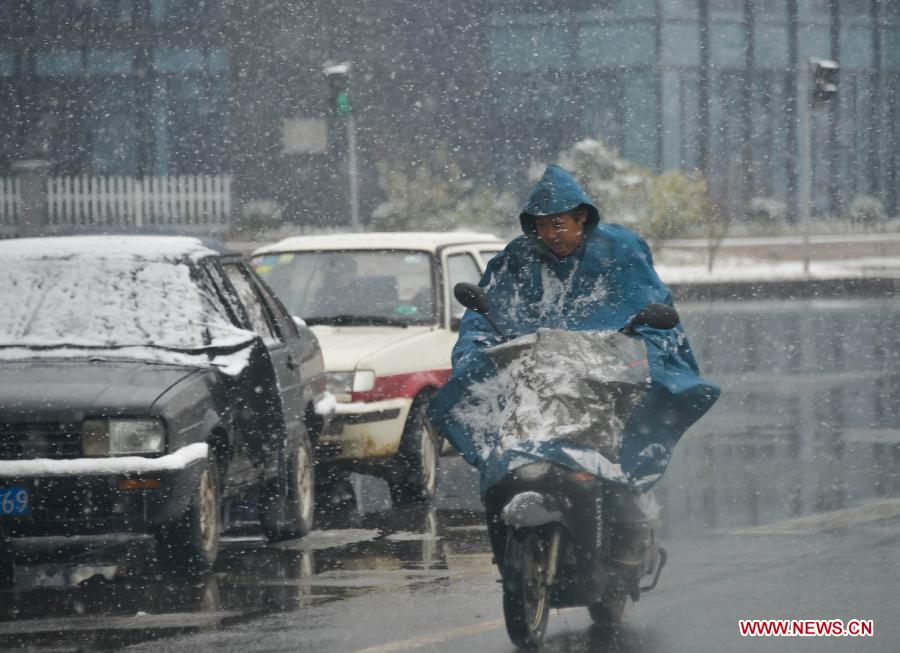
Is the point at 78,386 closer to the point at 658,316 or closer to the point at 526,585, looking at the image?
the point at 526,585

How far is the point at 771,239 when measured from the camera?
38.2 m

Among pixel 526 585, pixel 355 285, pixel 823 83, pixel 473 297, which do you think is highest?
pixel 823 83

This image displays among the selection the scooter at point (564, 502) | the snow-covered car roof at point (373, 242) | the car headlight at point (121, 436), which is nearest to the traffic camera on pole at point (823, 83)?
the snow-covered car roof at point (373, 242)

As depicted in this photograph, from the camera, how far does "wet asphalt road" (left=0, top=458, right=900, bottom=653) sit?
6.82 m

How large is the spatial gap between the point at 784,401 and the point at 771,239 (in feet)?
78.0

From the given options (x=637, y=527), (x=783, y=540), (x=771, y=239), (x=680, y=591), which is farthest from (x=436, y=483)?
(x=771, y=239)

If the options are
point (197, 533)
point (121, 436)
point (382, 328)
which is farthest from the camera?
point (382, 328)

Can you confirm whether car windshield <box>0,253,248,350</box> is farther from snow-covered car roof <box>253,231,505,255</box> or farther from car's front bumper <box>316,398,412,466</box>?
snow-covered car roof <box>253,231,505,255</box>

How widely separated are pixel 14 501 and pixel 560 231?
8.59ft

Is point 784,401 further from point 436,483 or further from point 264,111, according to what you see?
point 264,111

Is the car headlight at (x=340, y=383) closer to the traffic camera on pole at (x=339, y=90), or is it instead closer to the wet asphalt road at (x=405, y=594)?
the wet asphalt road at (x=405, y=594)

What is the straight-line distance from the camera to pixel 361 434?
1062 cm

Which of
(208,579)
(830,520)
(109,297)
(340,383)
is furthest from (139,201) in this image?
(208,579)

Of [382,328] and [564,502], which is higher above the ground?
[382,328]
